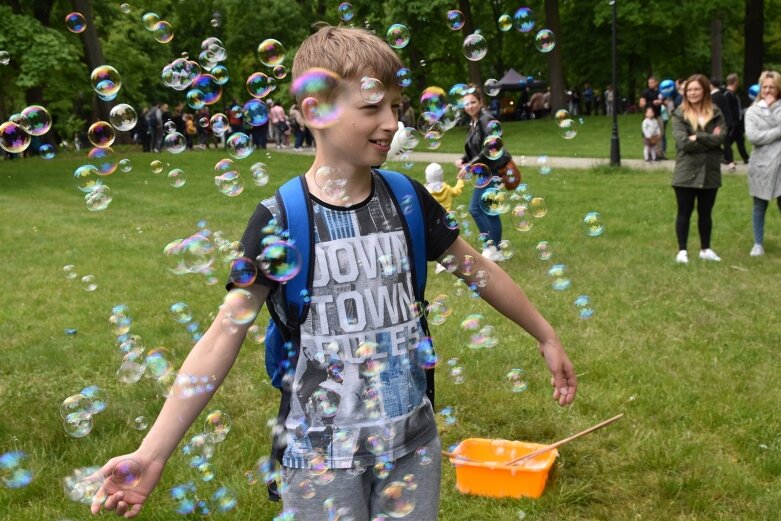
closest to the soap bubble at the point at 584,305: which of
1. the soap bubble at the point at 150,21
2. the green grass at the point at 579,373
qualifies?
the green grass at the point at 579,373

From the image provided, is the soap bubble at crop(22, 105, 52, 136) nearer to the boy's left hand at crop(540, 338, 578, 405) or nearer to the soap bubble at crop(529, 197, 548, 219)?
the soap bubble at crop(529, 197, 548, 219)

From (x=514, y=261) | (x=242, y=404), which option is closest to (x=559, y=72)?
(x=514, y=261)

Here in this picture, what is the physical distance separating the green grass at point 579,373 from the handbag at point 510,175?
103 cm

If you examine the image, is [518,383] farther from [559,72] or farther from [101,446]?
[559,72]

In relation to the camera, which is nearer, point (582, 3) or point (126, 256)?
point (126, 256)

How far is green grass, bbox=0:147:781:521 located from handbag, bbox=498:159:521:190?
3.37ft

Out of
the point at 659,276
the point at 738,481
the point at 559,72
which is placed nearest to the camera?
the point at 738,481

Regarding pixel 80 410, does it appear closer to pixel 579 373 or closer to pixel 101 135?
pixel 101 135

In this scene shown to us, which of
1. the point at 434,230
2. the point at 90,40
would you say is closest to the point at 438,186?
the point at 434,230

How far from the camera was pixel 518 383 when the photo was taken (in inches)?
150

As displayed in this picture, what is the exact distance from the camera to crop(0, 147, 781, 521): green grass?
3678 mm

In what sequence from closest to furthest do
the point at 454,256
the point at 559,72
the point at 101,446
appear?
the point at 454,256 → the point at 101,446 → the point at 559,72

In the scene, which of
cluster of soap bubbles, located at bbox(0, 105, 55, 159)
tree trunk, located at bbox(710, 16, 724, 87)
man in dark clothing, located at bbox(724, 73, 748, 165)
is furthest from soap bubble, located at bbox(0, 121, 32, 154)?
tree trunk, located at bbox(710, 16, 724, 87)

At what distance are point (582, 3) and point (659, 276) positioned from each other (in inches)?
1318
